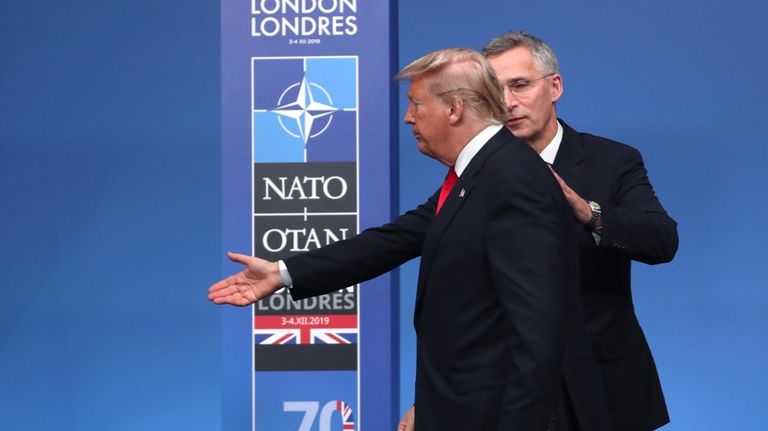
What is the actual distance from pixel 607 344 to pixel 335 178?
97 cm

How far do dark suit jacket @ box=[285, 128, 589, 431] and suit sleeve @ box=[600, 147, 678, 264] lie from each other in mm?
359

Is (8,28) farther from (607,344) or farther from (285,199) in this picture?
(607,344)

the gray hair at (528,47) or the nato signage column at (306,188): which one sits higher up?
the gray hair at (528,47)

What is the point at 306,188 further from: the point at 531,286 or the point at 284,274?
the point at 531,286

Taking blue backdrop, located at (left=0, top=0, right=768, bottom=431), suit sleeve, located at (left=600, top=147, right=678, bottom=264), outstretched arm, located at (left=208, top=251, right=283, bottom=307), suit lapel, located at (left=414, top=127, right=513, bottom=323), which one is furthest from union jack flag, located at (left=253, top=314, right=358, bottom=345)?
blue backdrop, located at (left=0, top=0, right=768, bottom=431)

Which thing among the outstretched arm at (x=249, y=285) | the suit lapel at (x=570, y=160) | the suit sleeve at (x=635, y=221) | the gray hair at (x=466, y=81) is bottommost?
the outstretched arm at (x=249, y=285)

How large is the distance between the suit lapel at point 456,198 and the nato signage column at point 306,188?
101 cm

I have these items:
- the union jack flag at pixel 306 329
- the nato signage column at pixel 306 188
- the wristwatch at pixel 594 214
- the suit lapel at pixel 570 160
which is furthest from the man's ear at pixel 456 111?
the union jack flag at pixel 306 329

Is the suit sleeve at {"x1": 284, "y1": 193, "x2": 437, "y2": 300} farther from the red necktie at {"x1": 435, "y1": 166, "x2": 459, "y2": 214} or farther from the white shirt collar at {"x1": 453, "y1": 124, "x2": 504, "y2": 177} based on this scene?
the white shirt collar at {"x1": 453, "y1": 124, "x2": 504, "y2": 177}

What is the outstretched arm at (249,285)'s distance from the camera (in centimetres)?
263

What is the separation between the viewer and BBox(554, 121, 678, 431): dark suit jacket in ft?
8.36

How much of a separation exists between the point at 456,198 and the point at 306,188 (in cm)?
110

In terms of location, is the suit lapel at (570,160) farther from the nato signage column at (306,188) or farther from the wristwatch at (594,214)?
the nato signage column at (306,188)

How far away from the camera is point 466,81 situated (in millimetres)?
2213
